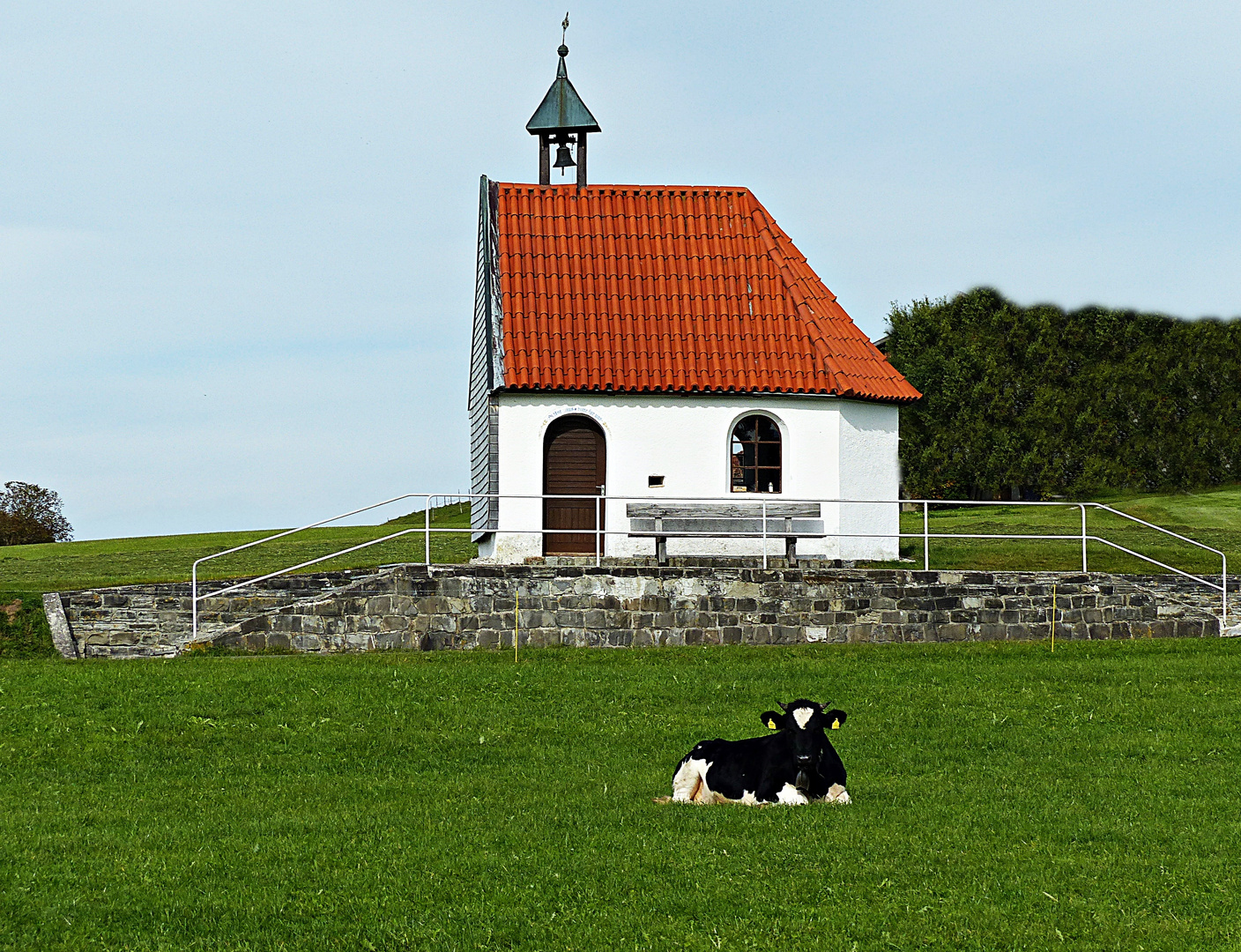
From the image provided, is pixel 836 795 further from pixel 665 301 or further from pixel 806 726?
pixel 665 301

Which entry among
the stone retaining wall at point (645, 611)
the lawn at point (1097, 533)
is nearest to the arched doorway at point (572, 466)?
the stone retaining wall at point (645, 611)

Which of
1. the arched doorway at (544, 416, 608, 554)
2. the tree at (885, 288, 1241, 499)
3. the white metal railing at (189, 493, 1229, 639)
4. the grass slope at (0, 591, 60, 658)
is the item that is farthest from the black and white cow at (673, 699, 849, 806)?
the tree at (885, 288, 1241, 499)

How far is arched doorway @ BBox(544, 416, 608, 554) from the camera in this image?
24.0m

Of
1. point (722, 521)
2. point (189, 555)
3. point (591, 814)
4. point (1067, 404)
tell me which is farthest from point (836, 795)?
point (1067, 404)

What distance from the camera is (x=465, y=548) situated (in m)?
33.8

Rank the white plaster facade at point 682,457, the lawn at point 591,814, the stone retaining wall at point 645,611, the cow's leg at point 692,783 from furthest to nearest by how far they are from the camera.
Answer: the white plaster facade at point 682,457 < the stone retaining wall at point 645,611 < the cow's leg at point 692,783 < the lawn at point 591,814

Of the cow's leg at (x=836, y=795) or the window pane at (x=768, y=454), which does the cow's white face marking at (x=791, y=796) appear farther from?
the window pane at (x=768, y=454)

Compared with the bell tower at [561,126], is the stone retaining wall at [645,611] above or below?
below

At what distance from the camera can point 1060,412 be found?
47.6 metres

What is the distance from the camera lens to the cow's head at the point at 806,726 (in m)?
9.10

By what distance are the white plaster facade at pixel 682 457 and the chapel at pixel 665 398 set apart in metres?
0.03

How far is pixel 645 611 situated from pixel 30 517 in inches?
1450

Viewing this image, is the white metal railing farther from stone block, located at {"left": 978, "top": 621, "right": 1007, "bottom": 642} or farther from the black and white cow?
the black and white cow

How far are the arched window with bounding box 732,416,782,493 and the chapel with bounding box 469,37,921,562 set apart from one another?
0.09 ft
